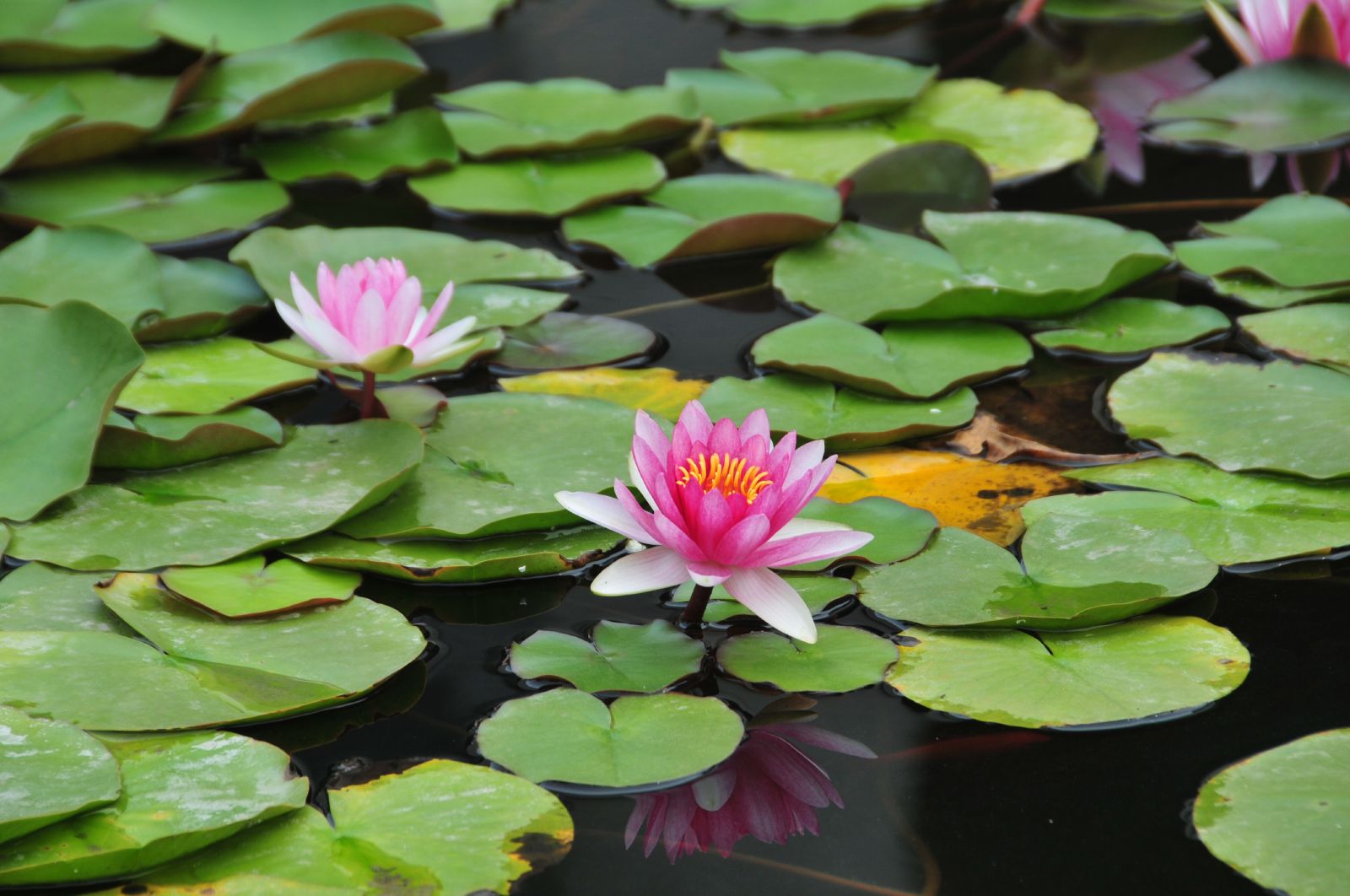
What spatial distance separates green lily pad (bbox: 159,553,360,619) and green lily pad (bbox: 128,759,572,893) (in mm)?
296

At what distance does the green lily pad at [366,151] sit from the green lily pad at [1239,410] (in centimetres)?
156

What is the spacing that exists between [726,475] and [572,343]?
77cm

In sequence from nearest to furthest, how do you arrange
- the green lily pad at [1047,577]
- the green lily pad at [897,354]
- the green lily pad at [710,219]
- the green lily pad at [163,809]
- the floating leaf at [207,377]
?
the green lily pad at [163,809], the green lily pad at [1047,577], the floating leaf at [207,377], the green lily pad at [897,354], the green lily pad at [710,219]

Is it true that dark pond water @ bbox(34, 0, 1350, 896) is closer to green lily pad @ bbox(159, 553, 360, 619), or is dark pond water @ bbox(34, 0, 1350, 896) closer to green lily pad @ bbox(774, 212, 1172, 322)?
green lily pad @ bbox(159, 553, 360, 619)

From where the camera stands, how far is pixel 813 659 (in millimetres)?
1479

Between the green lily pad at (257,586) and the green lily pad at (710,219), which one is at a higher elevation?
the green lily pad at (710,219)

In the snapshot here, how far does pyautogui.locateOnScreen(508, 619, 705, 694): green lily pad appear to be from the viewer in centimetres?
143

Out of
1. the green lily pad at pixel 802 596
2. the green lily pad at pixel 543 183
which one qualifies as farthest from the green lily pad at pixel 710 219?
the green lily pad at pixel 802 596

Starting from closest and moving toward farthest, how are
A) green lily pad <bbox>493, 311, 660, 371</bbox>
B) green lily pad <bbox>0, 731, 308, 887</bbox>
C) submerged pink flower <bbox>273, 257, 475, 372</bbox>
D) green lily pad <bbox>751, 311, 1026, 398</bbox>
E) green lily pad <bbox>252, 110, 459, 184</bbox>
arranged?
green lily pad <bbox>0, 731, 308, 887</bbox>, submerged pink flower <bbox>273, 257, 475, 372</bbox>, green lily pad <bbox>751, 311, 1026, 398</bbox>, green lily pad <bbox>493, 311, 660, 371</bbox>, green lily pad <bbox>252, 110, 459, 184</bbox>

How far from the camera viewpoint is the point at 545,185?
265 cm

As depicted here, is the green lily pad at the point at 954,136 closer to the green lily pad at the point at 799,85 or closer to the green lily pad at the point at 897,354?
the green lily pad at the point at 799,85

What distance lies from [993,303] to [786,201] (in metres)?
0.54

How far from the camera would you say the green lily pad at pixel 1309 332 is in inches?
79.8

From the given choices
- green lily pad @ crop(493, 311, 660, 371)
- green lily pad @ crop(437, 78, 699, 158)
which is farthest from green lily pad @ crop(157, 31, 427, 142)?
green lily pad @ crop(493, 311, 660, 371)
